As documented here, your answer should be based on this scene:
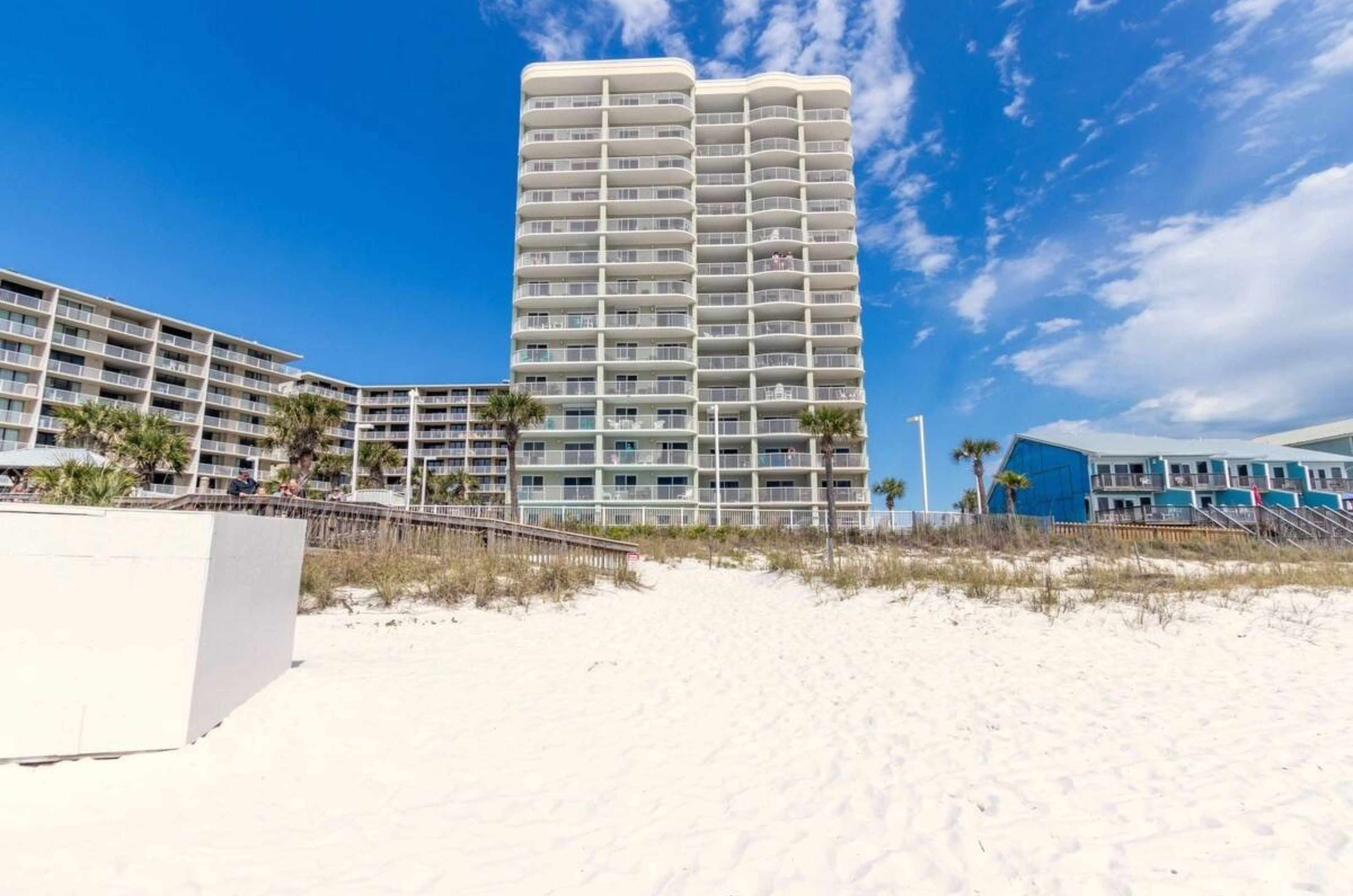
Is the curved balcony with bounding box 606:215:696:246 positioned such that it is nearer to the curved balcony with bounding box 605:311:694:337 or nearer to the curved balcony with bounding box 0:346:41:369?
the curved balcony with bounding box 605:311:694:337

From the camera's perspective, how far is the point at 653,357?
139ft

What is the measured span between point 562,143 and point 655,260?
11.6 m

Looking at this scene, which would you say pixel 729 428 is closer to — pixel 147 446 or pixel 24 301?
pixel 147 446

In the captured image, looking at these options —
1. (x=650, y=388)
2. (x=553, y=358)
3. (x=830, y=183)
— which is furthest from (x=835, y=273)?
(x=553, y=358)

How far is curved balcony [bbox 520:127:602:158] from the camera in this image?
45188 millimetres

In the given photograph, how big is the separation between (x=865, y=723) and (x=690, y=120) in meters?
49.0

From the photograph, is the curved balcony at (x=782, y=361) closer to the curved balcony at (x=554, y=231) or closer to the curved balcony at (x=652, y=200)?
the curved balcony at (x=652, y=200)

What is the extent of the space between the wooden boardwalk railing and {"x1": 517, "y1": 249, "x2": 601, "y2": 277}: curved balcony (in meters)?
30.5

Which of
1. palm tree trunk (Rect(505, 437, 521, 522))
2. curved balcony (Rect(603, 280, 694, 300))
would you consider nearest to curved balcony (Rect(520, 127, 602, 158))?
curved balcony (Rect(603, 280, 694, 300))

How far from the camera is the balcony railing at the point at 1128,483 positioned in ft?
143

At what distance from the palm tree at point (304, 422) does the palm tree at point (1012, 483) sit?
42.6 metres

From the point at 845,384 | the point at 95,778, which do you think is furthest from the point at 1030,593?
the point at 845,384

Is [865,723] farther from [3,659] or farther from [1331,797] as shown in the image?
[3,659]

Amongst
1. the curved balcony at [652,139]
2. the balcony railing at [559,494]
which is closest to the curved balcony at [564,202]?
the curved balcony at [652,139]
